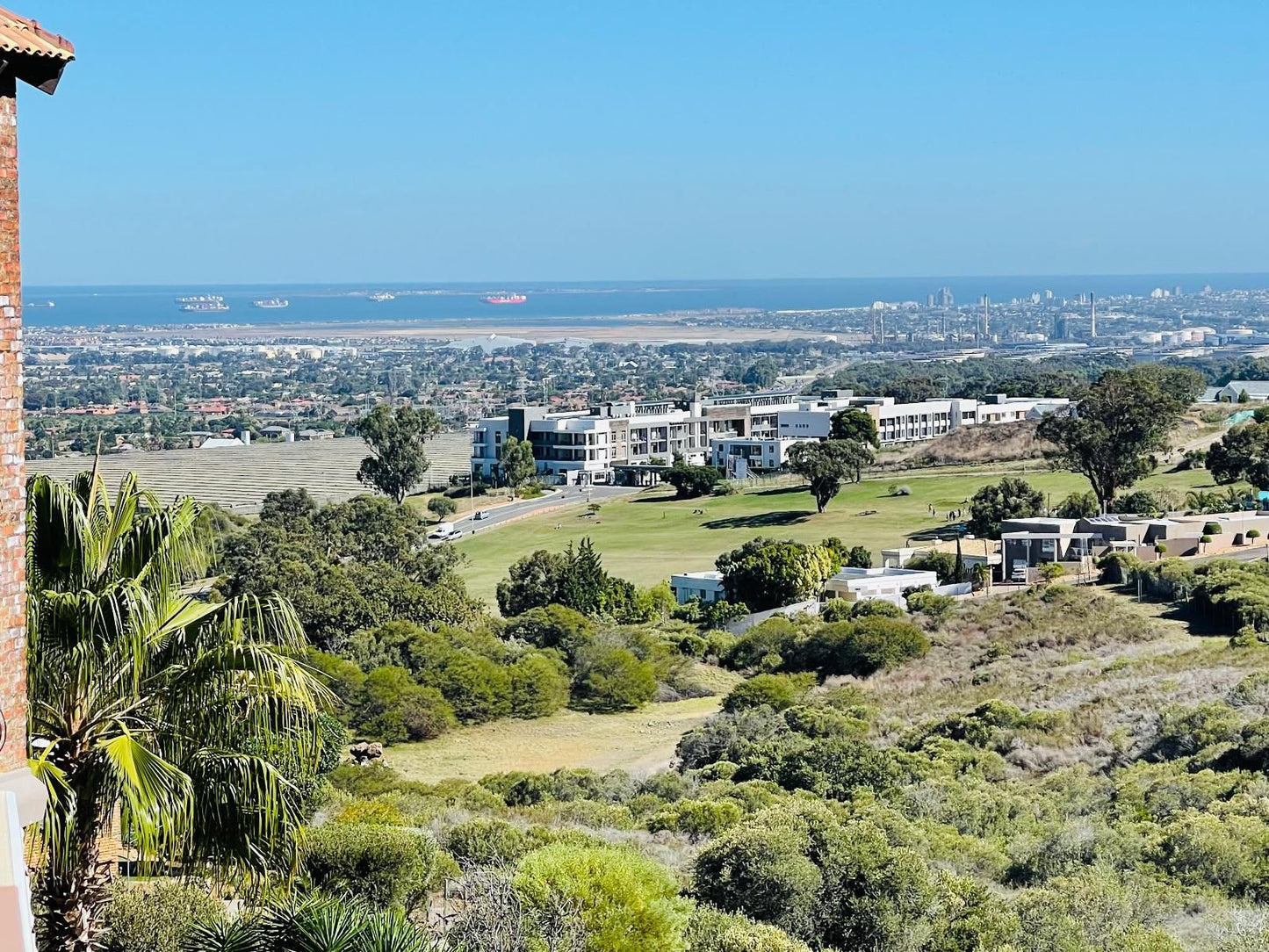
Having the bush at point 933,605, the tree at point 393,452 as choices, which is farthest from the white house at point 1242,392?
the bush at point 933,605

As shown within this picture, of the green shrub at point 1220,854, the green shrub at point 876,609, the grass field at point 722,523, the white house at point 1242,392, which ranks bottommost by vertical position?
the grass field at point 722,523

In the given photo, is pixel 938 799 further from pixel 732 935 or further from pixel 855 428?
pixel 855 428

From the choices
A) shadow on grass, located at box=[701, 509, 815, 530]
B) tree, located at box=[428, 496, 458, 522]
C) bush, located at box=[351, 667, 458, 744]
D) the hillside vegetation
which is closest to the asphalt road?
tree, located at box=[428, 496, 458, 522]

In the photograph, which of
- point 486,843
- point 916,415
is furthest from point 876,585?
point 916,415

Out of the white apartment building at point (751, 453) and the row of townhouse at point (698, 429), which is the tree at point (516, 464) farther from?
the white apartment building at point (751, 453)

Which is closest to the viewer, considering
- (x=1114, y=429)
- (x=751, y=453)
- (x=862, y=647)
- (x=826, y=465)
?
(x=862, y=647)

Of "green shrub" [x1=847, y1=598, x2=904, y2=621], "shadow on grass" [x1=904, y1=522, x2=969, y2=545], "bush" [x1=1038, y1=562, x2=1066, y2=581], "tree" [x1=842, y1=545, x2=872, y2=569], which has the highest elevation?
"bush" [x1=1038, y1=562, x2=1066, y2=581]

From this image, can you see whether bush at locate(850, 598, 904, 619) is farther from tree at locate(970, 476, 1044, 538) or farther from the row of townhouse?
the row of townhouse
